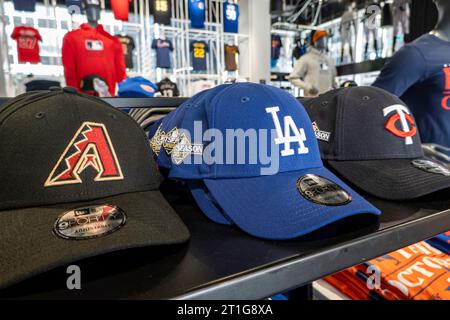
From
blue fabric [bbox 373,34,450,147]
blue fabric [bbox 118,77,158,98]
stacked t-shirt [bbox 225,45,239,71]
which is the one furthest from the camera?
stacked t-shirt [bbox 225,45,239,71]

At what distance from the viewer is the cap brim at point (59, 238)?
0.27m

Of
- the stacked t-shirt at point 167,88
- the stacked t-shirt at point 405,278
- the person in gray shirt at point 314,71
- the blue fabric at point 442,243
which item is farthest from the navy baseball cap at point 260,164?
the person in gray shirt at point 314,71

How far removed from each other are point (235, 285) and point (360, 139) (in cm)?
40

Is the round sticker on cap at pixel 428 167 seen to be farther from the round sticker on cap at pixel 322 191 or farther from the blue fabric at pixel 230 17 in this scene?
the blue fabric at pixel 230 17

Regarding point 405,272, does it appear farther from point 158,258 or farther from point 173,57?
point 173,57

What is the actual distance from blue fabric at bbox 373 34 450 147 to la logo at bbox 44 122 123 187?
3.00 ft

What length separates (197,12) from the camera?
3250mm

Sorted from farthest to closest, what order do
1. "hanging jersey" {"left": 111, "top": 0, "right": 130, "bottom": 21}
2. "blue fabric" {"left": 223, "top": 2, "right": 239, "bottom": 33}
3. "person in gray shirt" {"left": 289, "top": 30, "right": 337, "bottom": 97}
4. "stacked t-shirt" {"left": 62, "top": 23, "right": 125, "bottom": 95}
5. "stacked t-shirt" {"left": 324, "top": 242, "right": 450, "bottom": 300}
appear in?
"blue fabric" {"left": 223, "top": 2, "right": 239, "bottom": 33} → "person in gray shirt" {"left": 289, "top": 30, "right": 337, "bottom": 97} → "hanging jersey" {"left": 111, "top": 0, "right": 130, "bottom": 21} → "stacked t-shirt" {"left": 62, "top": 23, "right": 125, "bottom": 95} → "stacked t-shirt" {"left": 324, "top": 242, "right": 450, "bottom": 300}

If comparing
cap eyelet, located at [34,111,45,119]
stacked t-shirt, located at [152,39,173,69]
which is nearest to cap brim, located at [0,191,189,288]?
cap eyelet, located at [34,111,45,119]

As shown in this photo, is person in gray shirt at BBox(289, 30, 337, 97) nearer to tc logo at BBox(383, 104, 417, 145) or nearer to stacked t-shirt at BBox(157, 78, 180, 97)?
stacked t-shirt at BBox(157, 78, 180, 97)

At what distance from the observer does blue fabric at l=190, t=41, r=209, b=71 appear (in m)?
3.50

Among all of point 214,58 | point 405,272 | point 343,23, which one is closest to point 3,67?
point 214,58

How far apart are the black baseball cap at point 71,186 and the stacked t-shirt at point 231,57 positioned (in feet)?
11.0
